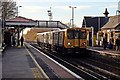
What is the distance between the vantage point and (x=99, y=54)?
40.9 metres

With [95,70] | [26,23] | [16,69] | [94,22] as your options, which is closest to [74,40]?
[95,70]

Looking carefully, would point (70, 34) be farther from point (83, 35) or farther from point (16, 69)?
point (16, 69)

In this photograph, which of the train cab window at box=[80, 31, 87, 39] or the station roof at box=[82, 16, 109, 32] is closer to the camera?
the train cab window at box=[80, 31, 87, 39]

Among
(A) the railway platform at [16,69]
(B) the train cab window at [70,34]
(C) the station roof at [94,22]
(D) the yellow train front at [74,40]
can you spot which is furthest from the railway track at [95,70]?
(C) the station roof at [94,22]

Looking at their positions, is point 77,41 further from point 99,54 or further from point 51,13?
point 51,13

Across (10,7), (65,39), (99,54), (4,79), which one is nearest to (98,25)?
(10,7)

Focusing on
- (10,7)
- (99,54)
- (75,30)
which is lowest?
(99,54)

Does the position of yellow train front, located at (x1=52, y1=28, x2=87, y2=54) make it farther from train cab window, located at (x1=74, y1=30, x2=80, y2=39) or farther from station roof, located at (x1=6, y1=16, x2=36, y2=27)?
station roof, located at (x1=6, y1=16, x2=36, y2=27)

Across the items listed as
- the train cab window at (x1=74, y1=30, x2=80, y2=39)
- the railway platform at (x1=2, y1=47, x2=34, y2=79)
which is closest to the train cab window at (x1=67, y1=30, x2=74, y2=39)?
the train cab window at (x1=74, y1=30, x2=80, y2=39)

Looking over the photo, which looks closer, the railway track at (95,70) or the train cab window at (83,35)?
the railway track at (95,70)

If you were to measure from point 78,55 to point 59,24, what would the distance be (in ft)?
121

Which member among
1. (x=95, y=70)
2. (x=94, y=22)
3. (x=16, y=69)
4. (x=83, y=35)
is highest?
(x=94, y=22)

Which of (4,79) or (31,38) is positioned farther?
(31,38)

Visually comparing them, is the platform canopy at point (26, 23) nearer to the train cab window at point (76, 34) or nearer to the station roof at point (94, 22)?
the station roof at point (94, 22)
